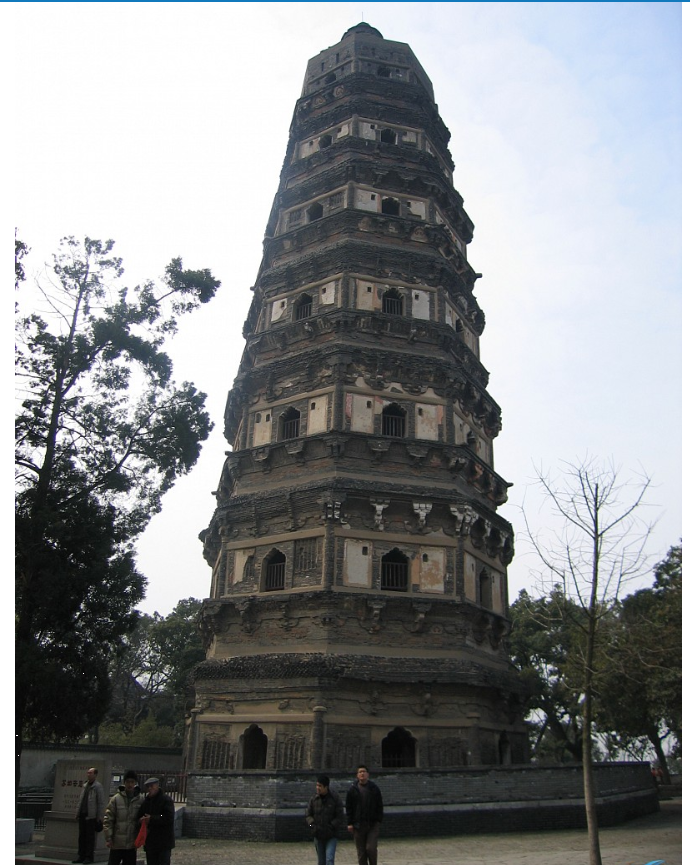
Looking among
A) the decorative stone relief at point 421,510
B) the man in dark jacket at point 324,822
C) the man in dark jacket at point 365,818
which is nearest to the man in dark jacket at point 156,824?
the man in dark jacket at point 324,822

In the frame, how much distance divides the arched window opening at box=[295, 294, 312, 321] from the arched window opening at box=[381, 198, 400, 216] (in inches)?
174

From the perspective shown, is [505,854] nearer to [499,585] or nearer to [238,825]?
[238,825]

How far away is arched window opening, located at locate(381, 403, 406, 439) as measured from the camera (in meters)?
22.1

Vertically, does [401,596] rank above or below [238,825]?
above

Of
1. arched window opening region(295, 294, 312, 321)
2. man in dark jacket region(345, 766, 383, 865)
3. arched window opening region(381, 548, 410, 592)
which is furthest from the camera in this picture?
arched window opening region(295, 294, 312, 321)

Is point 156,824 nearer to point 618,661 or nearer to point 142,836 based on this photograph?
point 142,836

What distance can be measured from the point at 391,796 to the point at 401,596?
17.4 ft

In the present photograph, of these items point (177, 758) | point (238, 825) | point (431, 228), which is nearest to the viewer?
point (238, 825)

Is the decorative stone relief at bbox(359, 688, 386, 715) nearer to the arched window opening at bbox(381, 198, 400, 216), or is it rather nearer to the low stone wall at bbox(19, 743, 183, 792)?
the low stone wall at bbox(19, 743, 183, 792)

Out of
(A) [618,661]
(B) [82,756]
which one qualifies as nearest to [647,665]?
(A) [618,661]

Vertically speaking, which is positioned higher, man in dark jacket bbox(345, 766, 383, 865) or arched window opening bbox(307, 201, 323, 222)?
arched window opening bbox(307, 201, 323, 222)

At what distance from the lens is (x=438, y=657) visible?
1905 centimetres

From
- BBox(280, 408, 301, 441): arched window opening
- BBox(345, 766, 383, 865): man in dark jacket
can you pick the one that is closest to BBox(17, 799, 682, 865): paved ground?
BBox(345, 766, 383, 865): man in dark jacket

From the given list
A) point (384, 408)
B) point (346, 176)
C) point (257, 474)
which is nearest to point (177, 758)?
point (257, 474)
